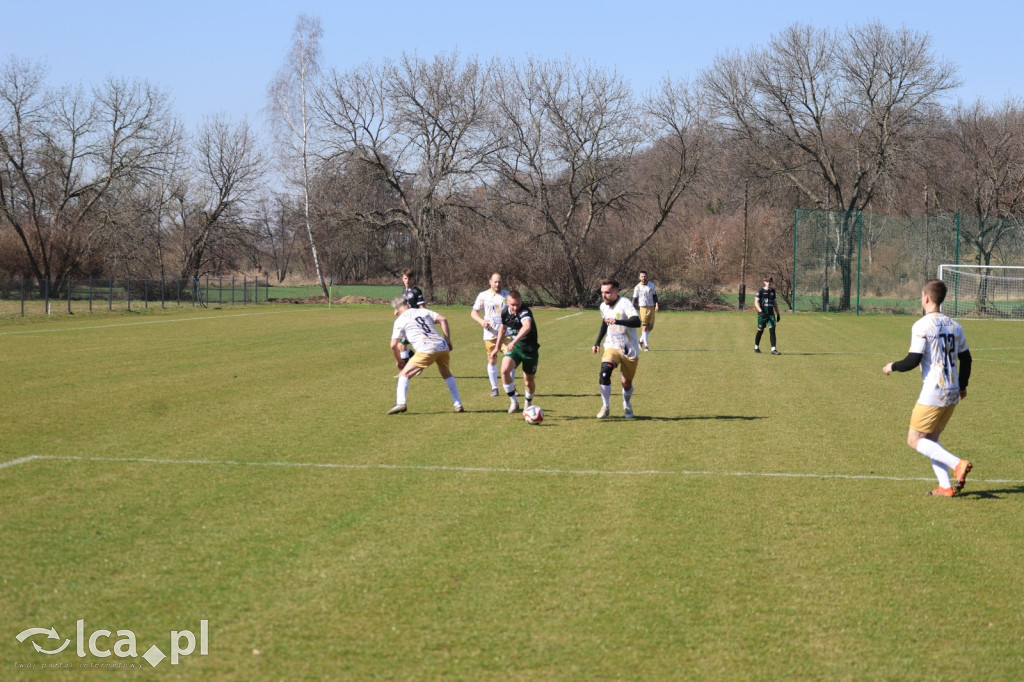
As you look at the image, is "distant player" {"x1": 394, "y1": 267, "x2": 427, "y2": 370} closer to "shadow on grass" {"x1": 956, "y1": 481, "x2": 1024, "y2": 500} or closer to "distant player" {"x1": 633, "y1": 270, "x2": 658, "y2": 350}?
"distant player" {"x1": 633, "y1": 270, "x2": 658, "y2": 350}

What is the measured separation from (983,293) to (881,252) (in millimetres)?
5006

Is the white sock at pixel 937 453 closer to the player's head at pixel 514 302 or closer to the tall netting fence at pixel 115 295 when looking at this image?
the player's head at pixel 514 302

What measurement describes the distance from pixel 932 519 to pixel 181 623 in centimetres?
545

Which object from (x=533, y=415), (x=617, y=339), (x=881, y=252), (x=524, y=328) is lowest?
(x=533, y=415)

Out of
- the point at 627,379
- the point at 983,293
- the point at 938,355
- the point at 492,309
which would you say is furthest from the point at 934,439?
the point at 983,293

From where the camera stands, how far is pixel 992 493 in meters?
8.14

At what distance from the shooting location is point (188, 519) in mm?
6934

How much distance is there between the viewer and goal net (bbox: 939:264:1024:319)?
40.6m

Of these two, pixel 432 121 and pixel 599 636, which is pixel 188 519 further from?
pixel 432 121

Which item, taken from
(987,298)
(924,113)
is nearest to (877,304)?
(987,298)

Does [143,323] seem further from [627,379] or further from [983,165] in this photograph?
[983,165]

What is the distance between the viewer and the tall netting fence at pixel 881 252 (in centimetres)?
4391

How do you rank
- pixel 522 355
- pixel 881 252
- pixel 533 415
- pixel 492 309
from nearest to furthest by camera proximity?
pixel 533 415, pixel 522 355, pixel 492 309, pixel 881 252

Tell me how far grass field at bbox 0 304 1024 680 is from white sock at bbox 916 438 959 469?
32 cm
